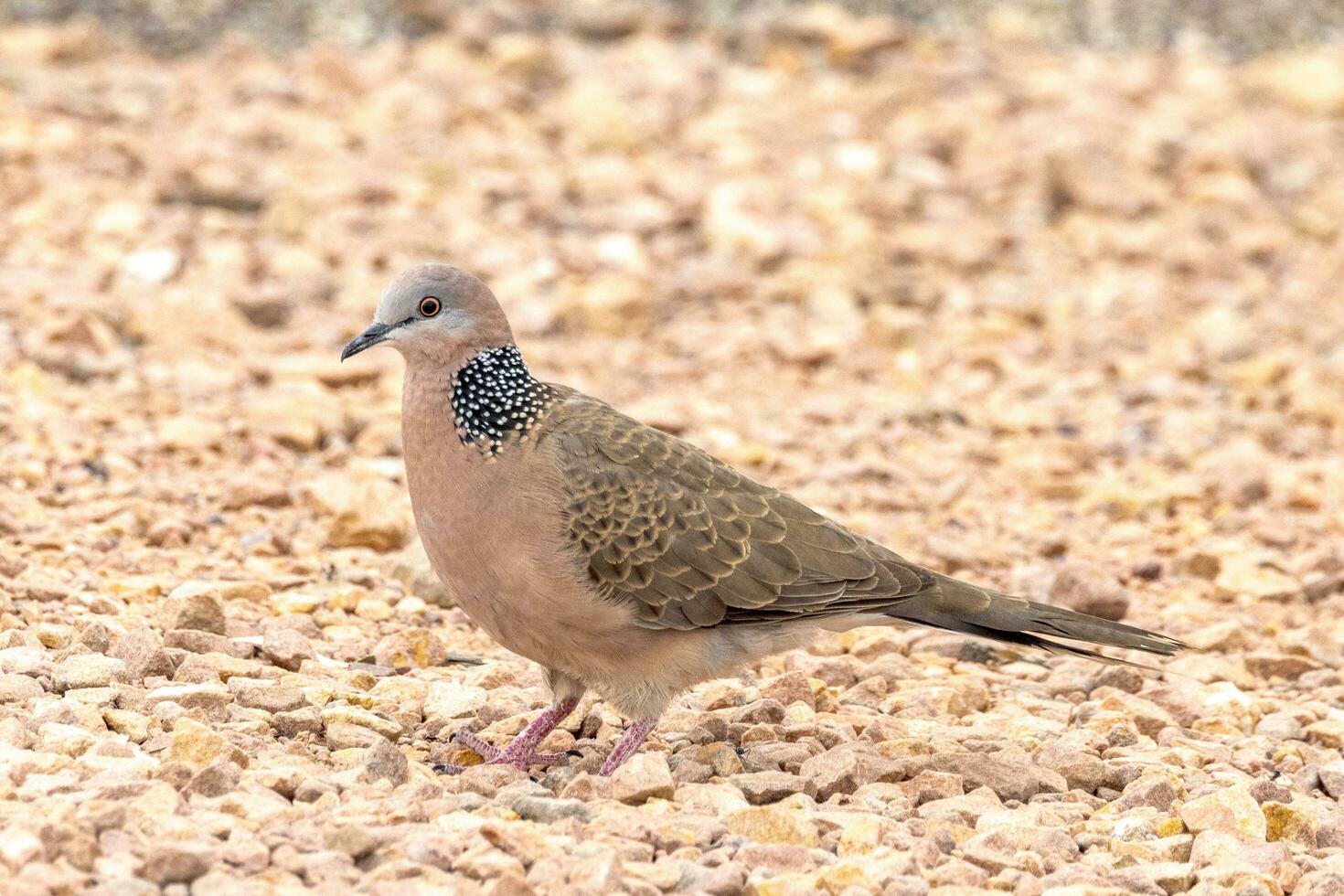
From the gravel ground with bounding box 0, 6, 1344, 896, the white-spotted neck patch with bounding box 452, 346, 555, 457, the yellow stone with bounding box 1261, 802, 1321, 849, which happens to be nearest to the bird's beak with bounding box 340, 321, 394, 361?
the white-spotted neck patch with bounding box 452, 346, 555, 457

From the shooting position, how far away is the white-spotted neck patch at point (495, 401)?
5078 mm

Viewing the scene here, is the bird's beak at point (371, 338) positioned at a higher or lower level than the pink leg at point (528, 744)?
higher

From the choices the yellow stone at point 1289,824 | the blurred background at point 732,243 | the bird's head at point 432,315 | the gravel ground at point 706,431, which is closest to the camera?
the gravel ground at point 706,431

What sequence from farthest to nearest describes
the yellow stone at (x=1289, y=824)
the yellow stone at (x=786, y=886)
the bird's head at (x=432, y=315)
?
the bird's head at (x=432, y=315) → the yellow stone at (x=1289, y=824) → the yellow stone at (x=786, y=886)

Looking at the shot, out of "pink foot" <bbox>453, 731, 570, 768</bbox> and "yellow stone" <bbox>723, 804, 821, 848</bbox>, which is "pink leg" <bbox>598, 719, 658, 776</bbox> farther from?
"yellow stone" <bbox>723, 804, 821, 848</bbox>

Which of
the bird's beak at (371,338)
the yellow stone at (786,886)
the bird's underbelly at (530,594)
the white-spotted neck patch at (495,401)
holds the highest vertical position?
the bird's beak at (371,338)

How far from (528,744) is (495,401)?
3.14 feet

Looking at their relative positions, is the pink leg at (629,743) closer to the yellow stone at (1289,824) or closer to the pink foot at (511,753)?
the pink foot at (511,753)

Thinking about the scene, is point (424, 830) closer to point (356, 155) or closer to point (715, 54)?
point (356, 155)

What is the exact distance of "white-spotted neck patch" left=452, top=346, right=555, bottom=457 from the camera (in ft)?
16.7

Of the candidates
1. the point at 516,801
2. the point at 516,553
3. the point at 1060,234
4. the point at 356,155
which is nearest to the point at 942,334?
the point at 1060,234

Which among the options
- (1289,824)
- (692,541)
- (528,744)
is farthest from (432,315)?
(1289,824)

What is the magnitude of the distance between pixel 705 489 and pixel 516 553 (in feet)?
2.13

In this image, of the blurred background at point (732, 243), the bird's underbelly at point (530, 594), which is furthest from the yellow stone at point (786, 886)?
the blurred background at point (732, 243)
